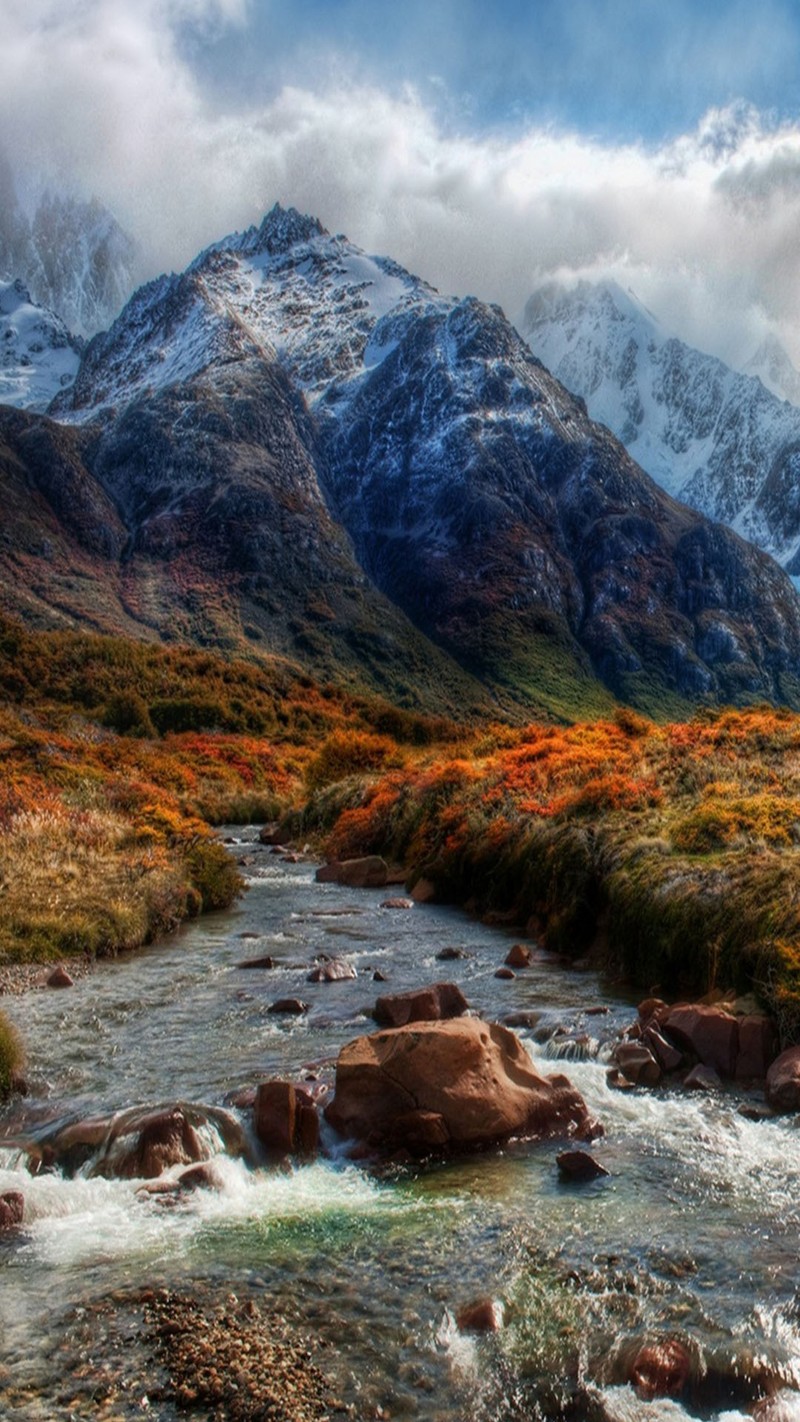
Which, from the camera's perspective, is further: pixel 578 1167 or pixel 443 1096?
pixel 443 1096

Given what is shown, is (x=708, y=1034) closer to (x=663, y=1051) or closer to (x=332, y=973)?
(x=663, y=1051)

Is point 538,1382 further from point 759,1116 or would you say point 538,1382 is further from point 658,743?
point 658,743

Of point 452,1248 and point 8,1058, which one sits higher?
point 8,1058

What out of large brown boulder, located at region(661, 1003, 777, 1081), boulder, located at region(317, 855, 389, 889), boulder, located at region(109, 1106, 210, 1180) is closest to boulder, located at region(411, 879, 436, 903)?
boulder, located at region(317, 855, 389, 889)

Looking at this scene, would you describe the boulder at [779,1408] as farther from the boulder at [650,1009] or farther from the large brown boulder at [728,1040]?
the boulder at [650,1009]

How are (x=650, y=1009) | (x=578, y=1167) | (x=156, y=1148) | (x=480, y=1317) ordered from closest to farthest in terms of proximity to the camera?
(x=480, y=1317), (x=578, y=1167), (x=156, y=1148), (x=650, y=1009)

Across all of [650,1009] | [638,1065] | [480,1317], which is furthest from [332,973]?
[480,1317]

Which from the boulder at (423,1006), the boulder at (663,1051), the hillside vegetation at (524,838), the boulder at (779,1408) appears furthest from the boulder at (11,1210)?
the hillside vegetation at (524,838)

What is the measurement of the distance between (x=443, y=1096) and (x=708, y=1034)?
4232mm

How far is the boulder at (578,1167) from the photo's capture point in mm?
10688

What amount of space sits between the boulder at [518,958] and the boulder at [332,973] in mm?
3225

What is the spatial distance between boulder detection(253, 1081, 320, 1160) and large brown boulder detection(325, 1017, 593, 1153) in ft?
1.34

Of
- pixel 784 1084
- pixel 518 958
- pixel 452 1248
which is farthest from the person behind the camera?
pixel 518 958

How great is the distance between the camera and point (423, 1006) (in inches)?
581
